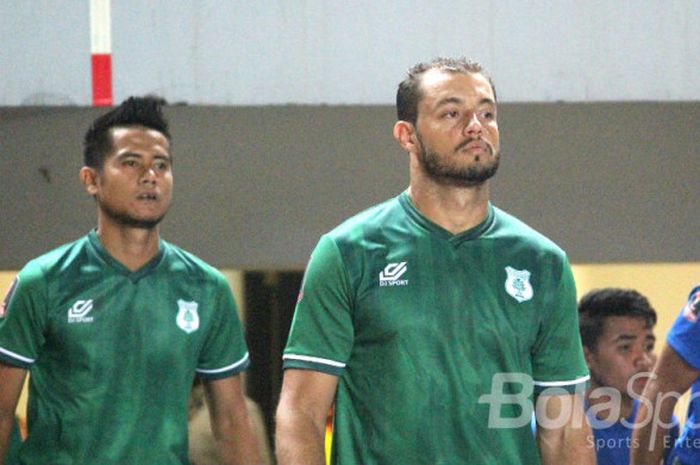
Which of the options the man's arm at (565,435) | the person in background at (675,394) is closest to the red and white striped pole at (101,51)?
the person in background at (675,394)

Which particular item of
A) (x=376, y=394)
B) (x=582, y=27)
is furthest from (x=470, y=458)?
(x=582, y=27)

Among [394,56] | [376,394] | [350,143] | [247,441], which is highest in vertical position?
[394,56]

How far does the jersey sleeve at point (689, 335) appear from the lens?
16.1ft

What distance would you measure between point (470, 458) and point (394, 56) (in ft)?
8.96

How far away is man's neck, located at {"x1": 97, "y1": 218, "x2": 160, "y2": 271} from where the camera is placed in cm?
473

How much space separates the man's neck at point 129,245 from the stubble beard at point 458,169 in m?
1.27

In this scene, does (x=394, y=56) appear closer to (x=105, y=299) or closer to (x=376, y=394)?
(x=105, y=299)

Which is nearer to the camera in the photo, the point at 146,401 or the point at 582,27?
the point at 146,401

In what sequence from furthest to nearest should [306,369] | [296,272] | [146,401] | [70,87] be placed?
1. [296,272]
2. [70,87]
3. [146,401]
4. [306,369]

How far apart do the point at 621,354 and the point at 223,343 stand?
73.7 inches

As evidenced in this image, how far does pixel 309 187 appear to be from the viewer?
238 inches

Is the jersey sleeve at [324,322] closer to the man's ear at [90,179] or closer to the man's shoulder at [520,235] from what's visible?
the man's shoulder at [520,235]

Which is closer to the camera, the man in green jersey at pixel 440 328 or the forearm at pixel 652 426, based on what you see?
the man in green jersey at pixel 440 328

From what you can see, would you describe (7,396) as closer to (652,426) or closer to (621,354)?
(652,426)
